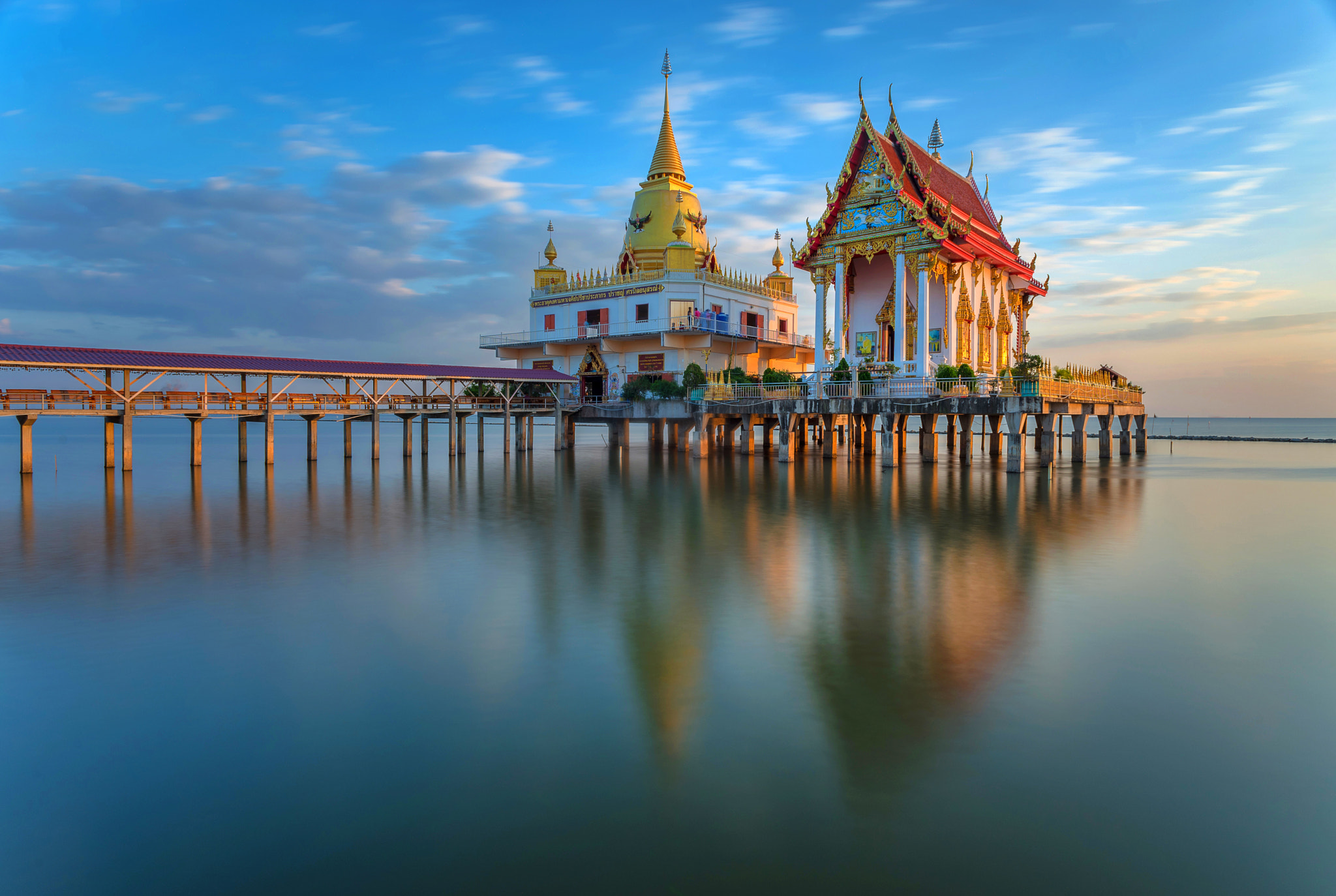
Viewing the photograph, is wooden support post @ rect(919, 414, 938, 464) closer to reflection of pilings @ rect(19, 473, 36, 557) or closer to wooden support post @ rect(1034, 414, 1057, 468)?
wooden support post @ rect(1034, 414, 1057, 468)

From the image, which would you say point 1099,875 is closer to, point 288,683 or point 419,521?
point 288,683

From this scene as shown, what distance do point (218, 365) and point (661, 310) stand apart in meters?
21.7

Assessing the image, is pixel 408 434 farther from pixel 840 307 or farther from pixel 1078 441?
pixel 1078 441

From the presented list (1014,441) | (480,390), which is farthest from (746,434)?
(480,390)

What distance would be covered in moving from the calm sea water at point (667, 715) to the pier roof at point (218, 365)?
38.9ft

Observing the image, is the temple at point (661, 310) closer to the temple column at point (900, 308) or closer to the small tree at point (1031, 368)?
the temple column at point (900, 308)

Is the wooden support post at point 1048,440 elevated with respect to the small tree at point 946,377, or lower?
lower

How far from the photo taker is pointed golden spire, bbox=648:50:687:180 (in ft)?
154

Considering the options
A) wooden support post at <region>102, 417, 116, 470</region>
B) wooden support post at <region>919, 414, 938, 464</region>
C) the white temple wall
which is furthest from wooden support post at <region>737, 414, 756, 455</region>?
wooden support post at <region>102, 417, 116, 470</region>

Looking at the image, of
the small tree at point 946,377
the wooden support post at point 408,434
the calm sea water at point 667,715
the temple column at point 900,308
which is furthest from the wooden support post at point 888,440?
the wooden support post at point 408,434


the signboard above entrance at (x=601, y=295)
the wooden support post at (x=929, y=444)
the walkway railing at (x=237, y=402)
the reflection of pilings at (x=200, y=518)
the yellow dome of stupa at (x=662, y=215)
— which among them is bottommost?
the reflection of pilings at (x=200, y=518)

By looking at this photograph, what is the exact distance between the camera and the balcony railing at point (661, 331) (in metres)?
41.1

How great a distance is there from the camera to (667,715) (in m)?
5.99

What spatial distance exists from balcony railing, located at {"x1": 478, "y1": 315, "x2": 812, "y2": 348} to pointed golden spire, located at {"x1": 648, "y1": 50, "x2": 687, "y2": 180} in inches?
413
